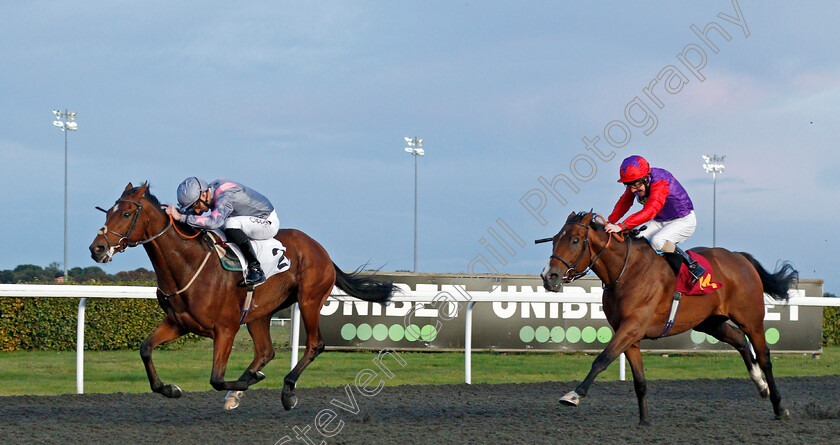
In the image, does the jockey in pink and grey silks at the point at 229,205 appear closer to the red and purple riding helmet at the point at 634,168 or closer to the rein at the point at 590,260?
the rein at the point at 590,260

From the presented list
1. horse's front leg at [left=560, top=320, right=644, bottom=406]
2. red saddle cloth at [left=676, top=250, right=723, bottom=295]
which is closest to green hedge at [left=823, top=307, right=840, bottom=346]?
red saddle cloth at [left=676, top=250, right=723, bottom=295]

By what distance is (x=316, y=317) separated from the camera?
19.2 feet

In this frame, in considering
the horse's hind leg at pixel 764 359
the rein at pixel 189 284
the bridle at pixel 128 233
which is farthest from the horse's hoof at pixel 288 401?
the horse's hind leg at pixel 764 359

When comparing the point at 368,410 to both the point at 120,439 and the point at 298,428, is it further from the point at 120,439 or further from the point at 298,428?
the point at 120,439

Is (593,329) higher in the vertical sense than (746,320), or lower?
lower

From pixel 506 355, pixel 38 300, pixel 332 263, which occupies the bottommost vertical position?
pixel 506 355

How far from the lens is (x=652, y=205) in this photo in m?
5.10

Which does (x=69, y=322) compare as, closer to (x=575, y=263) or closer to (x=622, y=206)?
(x=622, y=206)

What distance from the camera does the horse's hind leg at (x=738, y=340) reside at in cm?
570

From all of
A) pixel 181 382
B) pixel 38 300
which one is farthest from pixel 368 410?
pixel 38 300

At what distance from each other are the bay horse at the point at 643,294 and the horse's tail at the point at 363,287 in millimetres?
1834

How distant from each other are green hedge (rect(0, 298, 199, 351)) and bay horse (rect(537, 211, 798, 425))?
28.3 feet

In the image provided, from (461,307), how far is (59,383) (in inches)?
219

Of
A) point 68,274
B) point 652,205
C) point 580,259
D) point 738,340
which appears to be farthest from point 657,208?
point 68,274
